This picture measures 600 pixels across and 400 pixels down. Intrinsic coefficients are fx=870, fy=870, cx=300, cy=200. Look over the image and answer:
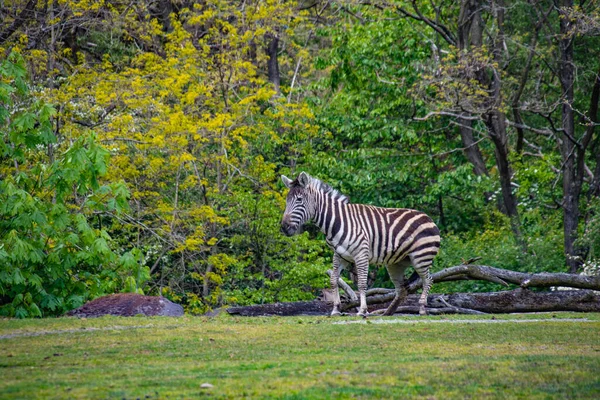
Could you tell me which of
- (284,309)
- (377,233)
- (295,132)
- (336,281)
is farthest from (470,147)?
(336,281)

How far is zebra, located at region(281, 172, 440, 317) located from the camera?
1722cm

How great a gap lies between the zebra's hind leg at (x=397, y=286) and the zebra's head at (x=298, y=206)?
2.27m

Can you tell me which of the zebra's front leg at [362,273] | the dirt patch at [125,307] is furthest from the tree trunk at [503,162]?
the dirt patch at [125,307]

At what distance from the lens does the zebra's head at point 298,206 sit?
17328 mm

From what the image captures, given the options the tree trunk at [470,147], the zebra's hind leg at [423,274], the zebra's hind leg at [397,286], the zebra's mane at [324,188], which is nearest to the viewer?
the zebra's hind leg at [423,274]

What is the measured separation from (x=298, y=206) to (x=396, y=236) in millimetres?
2082

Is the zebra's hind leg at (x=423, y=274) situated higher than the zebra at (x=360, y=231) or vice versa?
the zebra at (x=360, y=231)

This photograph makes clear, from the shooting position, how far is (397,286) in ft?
59.8

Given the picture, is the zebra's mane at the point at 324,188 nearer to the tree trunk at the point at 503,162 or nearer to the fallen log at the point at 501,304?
the fallen log at the point at 501,304

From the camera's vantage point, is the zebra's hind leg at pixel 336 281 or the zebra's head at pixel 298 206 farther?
the zebra's head at pixel 298 206

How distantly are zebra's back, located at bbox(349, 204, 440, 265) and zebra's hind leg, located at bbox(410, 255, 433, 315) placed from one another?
0.15 ft

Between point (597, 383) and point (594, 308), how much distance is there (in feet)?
31.5

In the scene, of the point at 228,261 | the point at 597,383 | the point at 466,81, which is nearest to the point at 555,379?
the point at 597,383

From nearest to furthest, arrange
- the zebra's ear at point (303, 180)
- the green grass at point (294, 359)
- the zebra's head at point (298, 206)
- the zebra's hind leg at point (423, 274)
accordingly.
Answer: the green grass at point (294, 359) → the zebra's head at point (298, 206) → the zebra's ear at point (303, 180) → the zebra's hind leg at point (423, 274)
